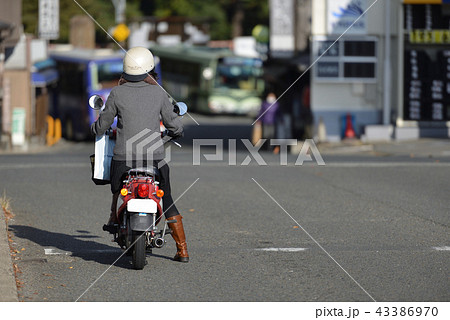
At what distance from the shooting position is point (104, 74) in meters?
36.0

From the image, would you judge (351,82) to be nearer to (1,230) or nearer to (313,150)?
(313,150)

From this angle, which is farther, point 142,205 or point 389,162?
point 389,162

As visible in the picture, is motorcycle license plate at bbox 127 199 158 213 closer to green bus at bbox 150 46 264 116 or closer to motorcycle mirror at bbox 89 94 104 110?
motorcycle mirror at bbox 89 94 104 110

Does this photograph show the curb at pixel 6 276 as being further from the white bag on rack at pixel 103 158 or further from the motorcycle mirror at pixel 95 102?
the motorcycle mirror at pixel 95 102

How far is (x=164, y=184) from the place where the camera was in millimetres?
7973

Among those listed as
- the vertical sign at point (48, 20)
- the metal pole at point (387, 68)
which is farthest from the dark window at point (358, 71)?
the vertical sign at point (48, 20)

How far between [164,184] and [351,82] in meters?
23.2

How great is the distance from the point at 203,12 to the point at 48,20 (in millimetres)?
39141

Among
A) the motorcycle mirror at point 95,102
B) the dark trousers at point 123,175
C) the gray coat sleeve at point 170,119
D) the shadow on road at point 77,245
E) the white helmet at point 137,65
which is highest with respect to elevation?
the white helmet at point 137,65

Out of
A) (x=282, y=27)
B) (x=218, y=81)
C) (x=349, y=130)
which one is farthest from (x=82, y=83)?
(x=218, y=81)

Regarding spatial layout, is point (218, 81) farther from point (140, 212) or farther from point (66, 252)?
point (140, 212)

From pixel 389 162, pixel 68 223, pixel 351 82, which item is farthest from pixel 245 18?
pixel 68 223

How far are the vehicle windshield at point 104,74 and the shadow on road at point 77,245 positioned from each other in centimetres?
2560

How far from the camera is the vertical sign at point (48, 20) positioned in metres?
39.9
